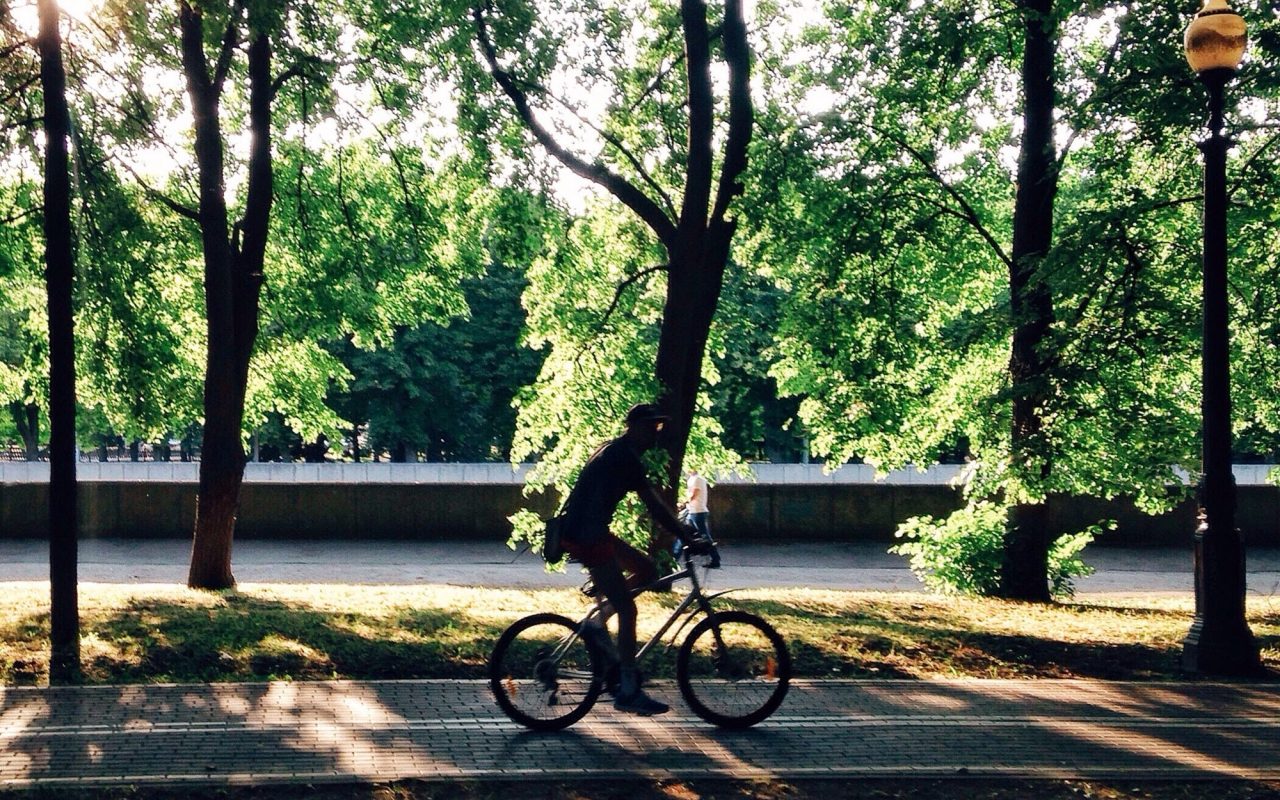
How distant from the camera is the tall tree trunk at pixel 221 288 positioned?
1508 centimetres

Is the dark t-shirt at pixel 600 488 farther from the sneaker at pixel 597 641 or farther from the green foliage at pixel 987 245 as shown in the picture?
the green foliage at pixel 987 245

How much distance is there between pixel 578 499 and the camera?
7.18m

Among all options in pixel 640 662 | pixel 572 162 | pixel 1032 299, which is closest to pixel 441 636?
pixel 640 662

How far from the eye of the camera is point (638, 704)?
24.0ft

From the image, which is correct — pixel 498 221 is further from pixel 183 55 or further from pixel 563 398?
pixel 183 55

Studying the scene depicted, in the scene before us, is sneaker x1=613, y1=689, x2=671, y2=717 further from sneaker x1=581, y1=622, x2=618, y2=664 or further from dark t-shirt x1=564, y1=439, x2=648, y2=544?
dark t-shirt x1=564, y1=439, x2=648, y2=544

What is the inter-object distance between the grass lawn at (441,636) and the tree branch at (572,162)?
15.1 feet

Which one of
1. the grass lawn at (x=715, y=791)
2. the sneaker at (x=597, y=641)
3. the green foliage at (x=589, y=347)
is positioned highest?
the green foliage at (x=589, y=347)

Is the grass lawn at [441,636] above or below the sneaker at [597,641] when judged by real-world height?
below

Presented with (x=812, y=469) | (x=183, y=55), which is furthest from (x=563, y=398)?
(x=812, y=469)

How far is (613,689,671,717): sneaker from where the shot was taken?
729cm

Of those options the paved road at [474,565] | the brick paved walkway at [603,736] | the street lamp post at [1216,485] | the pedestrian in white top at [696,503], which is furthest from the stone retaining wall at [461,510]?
the brick paved walkway at [603,736]

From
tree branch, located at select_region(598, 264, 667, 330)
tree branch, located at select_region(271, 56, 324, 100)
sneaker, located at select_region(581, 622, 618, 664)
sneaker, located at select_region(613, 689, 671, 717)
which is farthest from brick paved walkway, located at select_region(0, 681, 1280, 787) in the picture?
tree branch, located at select_region(598, 264, 667, 330)

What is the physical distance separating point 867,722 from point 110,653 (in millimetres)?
5430
